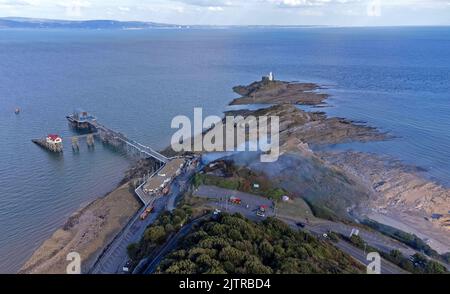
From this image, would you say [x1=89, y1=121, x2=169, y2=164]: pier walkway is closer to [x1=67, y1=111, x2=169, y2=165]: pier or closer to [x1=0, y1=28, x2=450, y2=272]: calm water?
[x1=67, y1=111, x2=169, y2=165]: pier

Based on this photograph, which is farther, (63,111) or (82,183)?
(63,111)

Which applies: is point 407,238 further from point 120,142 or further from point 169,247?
point 120,142

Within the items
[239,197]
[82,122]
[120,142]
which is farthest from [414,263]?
[82,122]

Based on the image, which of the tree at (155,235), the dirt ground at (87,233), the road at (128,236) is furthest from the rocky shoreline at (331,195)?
the tree at (155,235)

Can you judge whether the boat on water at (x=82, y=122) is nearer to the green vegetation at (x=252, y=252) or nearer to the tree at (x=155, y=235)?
the tree at (x=155, y=235)

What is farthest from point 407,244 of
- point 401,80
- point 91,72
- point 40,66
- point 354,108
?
point 40,66

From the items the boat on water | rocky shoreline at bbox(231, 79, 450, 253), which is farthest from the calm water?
rocky shoreline at bbox(231, 79, 450, 253)

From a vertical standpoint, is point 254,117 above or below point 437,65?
below

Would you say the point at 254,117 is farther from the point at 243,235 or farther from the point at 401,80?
the point at 401,80
